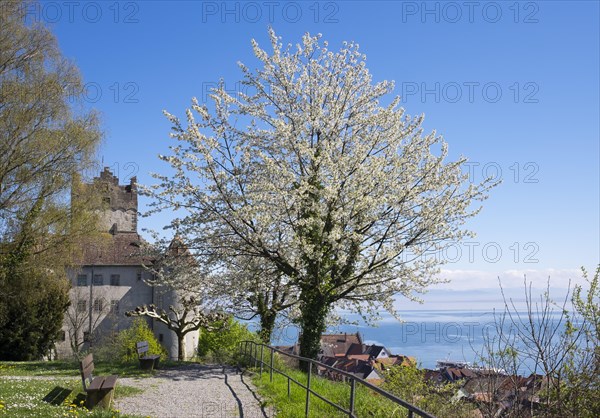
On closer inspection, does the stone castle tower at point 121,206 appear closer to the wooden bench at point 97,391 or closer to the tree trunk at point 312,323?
the tree trunk at point 312,323

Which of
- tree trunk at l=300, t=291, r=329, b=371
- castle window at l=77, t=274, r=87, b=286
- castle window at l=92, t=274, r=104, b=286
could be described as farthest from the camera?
castle window at l=92, t=274, r=104, b=286

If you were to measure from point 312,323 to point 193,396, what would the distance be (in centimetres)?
631

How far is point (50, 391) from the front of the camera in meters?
12.2

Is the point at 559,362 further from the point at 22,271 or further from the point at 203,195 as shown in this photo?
the point at 22,271

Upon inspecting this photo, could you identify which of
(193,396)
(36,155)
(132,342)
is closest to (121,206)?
(132,342)

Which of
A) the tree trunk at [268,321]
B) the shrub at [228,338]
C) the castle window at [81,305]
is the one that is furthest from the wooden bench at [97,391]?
the castle window at [81,305]

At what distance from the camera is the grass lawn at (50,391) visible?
30.9ft

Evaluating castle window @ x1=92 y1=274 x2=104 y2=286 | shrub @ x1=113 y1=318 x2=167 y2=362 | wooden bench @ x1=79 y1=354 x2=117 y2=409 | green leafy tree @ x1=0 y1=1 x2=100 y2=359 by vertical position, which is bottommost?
shrub @ x1=113 y1=318 x2=167 y2=362

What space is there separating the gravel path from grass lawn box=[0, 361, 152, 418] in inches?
27.8

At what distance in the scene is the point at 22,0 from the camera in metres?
24.3

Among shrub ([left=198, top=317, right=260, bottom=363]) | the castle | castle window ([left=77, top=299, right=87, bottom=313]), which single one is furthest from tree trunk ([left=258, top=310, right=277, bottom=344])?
castle window ([left=77, top=299, right=87, bottom=313])

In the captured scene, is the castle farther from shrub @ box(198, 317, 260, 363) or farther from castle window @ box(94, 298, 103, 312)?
shrub @ box(198, 317, 260, 363)

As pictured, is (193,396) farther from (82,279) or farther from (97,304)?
(82,279)

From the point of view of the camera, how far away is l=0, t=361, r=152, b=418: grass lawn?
30.9 feet
